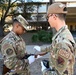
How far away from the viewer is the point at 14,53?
139 inches

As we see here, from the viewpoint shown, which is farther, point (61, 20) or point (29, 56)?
point (29, 56)

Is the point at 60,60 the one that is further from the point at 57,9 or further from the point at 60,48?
the point at 57,9

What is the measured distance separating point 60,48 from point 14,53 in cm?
113

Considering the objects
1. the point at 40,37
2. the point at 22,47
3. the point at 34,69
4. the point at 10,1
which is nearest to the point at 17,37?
the point at 22,47

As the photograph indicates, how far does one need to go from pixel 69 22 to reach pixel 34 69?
12395 mm

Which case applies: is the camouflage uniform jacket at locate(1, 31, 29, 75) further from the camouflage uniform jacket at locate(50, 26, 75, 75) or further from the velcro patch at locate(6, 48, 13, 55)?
the camouflage uniform jacket at locate(50, 26, 75, 75)

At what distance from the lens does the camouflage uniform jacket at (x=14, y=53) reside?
11.5ft

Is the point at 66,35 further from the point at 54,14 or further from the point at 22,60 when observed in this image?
the point at 22,60

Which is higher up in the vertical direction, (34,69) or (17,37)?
(17,37)

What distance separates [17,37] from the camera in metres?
3.64

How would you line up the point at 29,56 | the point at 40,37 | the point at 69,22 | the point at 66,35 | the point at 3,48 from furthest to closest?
the point at 69,22 < the point at 40,37 < the point at 29,56 < the point at 3,48 < the point at 66,35

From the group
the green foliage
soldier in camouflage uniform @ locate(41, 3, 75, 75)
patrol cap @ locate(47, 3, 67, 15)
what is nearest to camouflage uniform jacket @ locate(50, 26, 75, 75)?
soldier in camouflage uniform @ locate(41, 3, 75, 75)

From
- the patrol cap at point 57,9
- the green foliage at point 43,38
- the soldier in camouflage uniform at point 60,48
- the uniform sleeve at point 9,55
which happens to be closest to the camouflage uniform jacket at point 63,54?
the soldier in camouflage uniform at point 60,48

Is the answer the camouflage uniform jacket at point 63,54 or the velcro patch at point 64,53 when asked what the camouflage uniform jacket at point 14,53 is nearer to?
the camouflage uniform jacket at point 63,54
